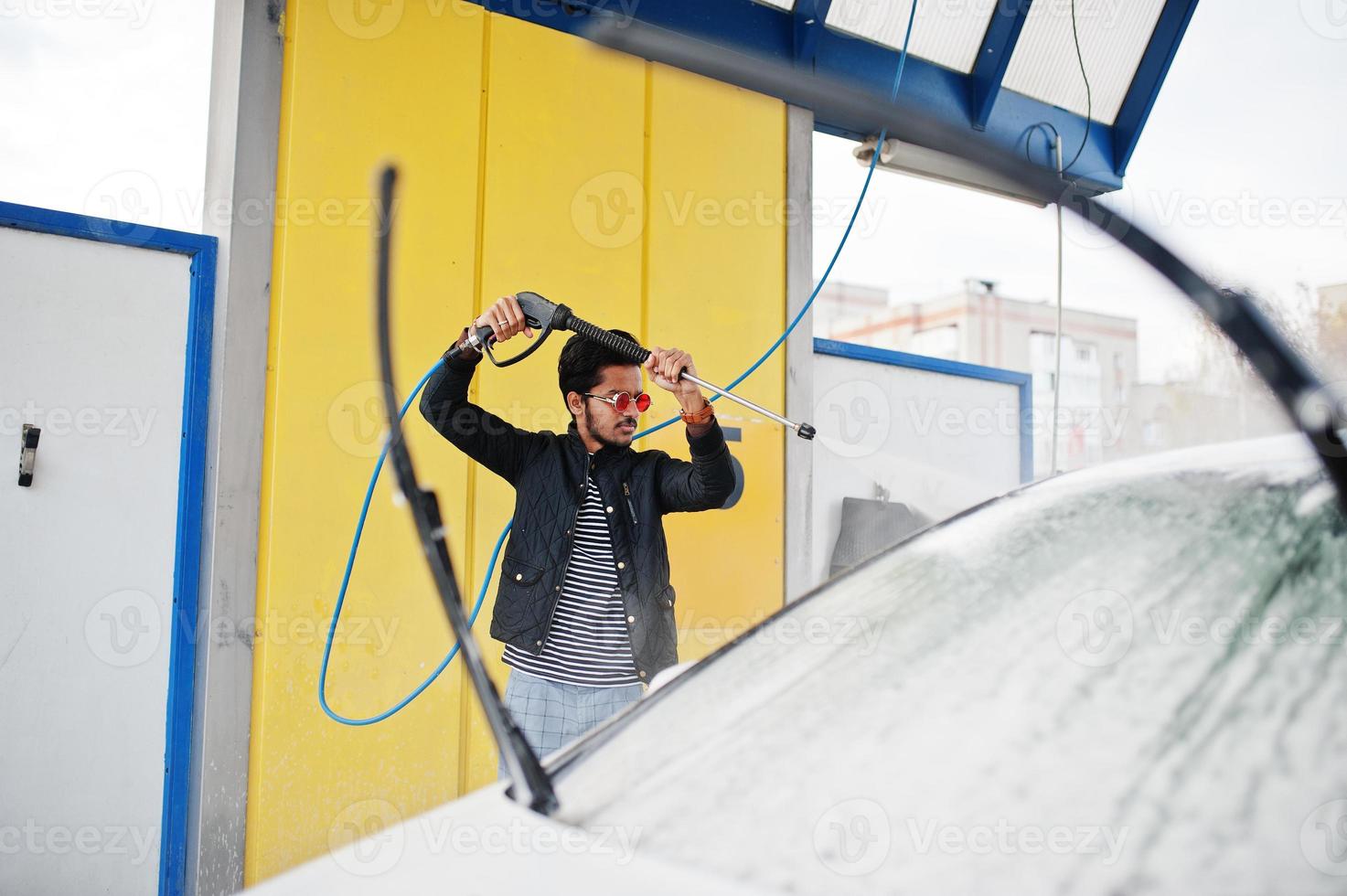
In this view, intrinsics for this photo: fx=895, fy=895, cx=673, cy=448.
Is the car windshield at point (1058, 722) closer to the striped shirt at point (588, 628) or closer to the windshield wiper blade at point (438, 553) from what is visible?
the windshield wiper blade at point (438, 553)

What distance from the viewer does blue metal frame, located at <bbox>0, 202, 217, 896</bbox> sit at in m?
2.47

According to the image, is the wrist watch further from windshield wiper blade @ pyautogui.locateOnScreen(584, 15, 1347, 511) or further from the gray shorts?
windshield wiper blade @ pyautogui.locateOnScreen(584, 15, 1347, 511)

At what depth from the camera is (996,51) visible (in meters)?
4.07

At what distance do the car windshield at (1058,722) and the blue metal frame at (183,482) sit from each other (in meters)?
1.95

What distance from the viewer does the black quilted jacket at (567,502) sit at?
2.17m

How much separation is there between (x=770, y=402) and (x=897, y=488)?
936 millimetres

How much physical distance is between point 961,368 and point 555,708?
121 inches

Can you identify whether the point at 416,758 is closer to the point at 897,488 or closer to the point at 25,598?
the point at 25,598

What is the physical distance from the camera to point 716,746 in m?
0.90

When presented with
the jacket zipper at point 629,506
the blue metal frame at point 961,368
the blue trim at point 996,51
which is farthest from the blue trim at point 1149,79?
the jacket zipper at point 629,506

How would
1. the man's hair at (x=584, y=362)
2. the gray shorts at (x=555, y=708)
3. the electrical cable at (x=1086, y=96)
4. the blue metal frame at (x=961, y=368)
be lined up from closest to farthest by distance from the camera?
1. the gray shorts at (x=555, y=708)
2. the man's hair at (x=584, y=362)
3. the blue metal frame at (x=961, y=368)
4. the electrical cable at (x=1086, y=96)

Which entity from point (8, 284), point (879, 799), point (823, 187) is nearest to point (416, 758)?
point (8, 284)

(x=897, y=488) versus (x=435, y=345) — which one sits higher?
(x=435, y=345)

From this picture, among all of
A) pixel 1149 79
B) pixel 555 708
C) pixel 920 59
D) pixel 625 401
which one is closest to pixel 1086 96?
pixel 1149 79
